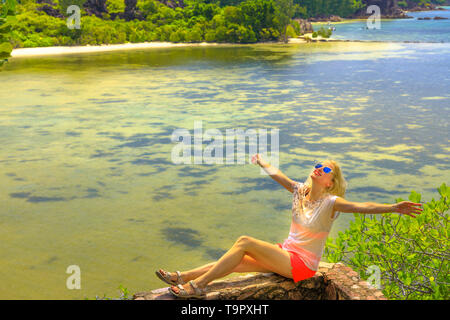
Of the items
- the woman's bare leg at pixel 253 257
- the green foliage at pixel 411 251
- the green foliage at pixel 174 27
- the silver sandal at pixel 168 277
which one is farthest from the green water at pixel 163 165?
the green foliage at pixel 174 27

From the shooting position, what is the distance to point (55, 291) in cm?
684

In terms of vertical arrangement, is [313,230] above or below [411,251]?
above

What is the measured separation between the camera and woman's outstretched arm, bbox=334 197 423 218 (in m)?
4.57

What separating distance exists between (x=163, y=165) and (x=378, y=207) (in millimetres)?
8374

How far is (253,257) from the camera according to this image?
200 inches

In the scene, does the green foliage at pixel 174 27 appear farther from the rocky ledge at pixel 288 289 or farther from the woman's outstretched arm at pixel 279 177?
the rocky ledge at pixel 288 289

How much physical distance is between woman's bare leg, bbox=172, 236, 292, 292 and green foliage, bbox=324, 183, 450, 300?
0.88m

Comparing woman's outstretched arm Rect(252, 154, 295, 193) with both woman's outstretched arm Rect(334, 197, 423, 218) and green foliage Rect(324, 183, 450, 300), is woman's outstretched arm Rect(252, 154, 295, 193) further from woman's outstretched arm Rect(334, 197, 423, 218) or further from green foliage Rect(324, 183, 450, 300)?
green foliage Rect(324, 183, 450, 300)

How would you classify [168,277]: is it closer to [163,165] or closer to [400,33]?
[163,165]

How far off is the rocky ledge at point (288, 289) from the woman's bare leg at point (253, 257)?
0.13 meters

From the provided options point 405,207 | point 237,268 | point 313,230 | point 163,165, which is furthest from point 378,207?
point 163,165

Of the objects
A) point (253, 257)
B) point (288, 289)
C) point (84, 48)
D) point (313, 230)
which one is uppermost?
point (84, 48)

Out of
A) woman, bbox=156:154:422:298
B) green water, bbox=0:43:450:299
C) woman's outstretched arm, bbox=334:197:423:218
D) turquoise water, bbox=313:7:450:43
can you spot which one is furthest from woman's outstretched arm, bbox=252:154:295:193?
turquoise water, bbox=313:7:450:43

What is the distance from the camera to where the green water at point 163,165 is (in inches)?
313
